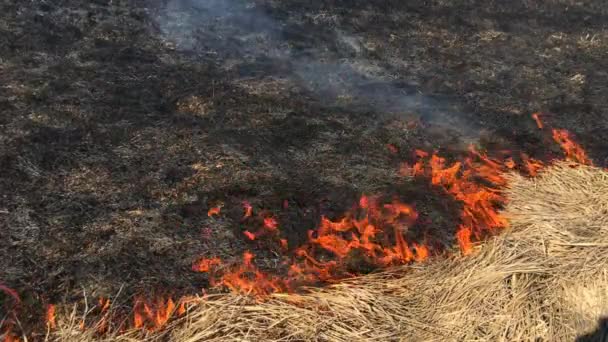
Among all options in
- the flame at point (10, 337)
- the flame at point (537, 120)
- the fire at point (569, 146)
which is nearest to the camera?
the flame at point (10, 337)

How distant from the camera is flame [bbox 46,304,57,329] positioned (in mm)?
3180

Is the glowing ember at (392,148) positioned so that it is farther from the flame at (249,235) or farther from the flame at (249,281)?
the flame at (249,281)

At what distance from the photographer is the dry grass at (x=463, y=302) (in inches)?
131

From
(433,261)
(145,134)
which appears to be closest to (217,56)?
(145,134)

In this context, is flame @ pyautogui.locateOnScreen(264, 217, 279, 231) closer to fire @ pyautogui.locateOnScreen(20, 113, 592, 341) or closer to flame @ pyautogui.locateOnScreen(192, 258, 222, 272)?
fire @ pyautogui.locateOnScreen(20, 113, 592, 341)

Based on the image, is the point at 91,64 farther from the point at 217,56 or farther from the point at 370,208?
the point at 370,208

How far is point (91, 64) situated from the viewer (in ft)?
18.0

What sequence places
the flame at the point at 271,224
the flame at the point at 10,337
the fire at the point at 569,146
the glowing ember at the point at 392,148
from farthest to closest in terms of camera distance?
the fire at the point at 569,146, the glowing ember at the point at 392,148, the flame at the point at 271,224, the flame at the point at 10,337

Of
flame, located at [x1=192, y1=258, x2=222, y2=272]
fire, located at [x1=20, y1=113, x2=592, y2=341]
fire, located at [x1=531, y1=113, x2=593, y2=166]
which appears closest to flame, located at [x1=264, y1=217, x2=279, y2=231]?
fire, located at [x1=20, y1=113, x2=592, y2=341]

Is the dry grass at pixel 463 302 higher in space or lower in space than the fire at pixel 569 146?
lower

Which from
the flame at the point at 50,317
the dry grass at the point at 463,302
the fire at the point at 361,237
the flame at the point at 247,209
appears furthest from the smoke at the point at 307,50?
the flame at the point at 50,317

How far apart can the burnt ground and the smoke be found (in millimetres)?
24

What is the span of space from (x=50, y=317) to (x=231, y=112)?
253 centimetres

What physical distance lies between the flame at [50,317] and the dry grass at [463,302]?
6 cm
